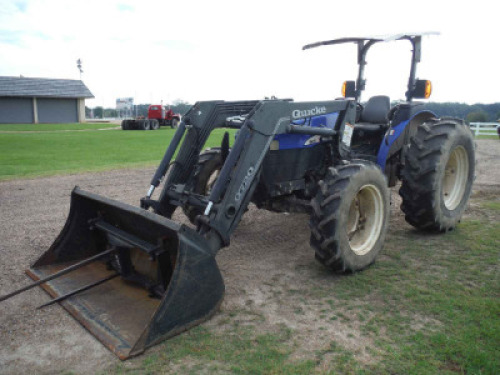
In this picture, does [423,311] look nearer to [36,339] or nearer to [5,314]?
[36,339]

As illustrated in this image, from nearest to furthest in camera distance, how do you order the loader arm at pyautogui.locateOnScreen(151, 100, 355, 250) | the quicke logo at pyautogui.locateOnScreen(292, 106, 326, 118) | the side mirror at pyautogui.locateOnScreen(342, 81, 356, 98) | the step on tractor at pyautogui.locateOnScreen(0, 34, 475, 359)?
1. the step on tractor at pyautogui.locateOnScreen(0, 34, 475, 359)
2. the loader arm at pyautogui.locateOnScreen(151, 100, 355, 250)
3. the quicke logo at pyautogui.locateOnScreen(292, 106, 326, 118)
4. the side mirror at pyautogui.locateOnScreen(342, 81, 356, 98)

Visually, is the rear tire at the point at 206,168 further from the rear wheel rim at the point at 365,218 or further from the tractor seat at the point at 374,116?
the tractor seat at the point at 374,116

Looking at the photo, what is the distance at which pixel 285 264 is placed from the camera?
4.74 metres

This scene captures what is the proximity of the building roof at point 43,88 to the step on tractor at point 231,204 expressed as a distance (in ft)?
164

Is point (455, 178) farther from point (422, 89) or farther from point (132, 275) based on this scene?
point (132, 275)

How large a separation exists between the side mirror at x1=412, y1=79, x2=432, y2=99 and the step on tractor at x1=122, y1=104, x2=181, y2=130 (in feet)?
101

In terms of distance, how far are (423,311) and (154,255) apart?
2216mm

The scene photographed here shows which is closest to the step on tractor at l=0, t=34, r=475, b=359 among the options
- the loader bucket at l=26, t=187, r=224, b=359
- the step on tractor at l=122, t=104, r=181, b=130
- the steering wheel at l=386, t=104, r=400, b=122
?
the loader bucket at l=26, t=187, r=224, b=359

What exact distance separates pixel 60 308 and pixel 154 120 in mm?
33900

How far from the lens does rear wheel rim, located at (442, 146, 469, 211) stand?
20.0 ft

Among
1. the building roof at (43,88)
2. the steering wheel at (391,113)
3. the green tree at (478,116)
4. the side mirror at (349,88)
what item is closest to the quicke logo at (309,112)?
the steering wheel at (391,113)

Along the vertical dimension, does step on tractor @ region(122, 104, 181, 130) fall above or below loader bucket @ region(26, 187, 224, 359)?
above

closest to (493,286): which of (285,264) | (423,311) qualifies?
(423,311)

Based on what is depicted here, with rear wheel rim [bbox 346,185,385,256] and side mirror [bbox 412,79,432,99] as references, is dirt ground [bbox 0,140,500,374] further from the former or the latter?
side mirror [bbox 412,79,432,99]
